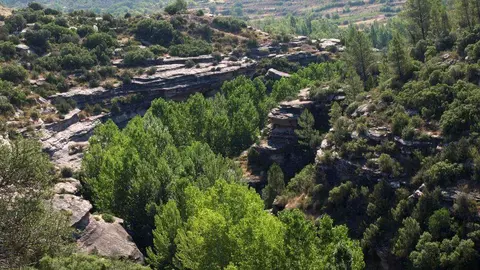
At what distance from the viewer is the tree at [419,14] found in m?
89.4

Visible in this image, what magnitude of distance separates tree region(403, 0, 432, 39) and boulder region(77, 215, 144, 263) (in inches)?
2428

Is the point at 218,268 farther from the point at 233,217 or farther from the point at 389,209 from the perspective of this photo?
the point at 389,209

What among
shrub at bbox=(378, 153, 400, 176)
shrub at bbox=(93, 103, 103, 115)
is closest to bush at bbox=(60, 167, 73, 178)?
shrub at bbox=(93, 103, 103, 115)

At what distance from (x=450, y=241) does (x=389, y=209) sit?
30.1 feet

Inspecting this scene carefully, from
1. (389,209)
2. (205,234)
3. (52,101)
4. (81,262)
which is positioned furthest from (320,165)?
(52,101)

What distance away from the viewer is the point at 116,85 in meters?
117

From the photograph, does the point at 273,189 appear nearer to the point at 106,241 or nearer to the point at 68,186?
the point at 106,241

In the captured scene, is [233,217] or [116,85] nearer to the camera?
[233,217]

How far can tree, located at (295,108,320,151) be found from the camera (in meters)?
78.0

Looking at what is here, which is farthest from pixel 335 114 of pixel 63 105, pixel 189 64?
pixel 189 64

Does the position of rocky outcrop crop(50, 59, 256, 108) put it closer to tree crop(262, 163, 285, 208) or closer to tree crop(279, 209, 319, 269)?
tree crop(262, 163, 285, 208)

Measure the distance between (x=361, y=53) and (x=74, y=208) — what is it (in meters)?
54.2

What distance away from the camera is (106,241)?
2115 inches

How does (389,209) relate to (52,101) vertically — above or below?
below
